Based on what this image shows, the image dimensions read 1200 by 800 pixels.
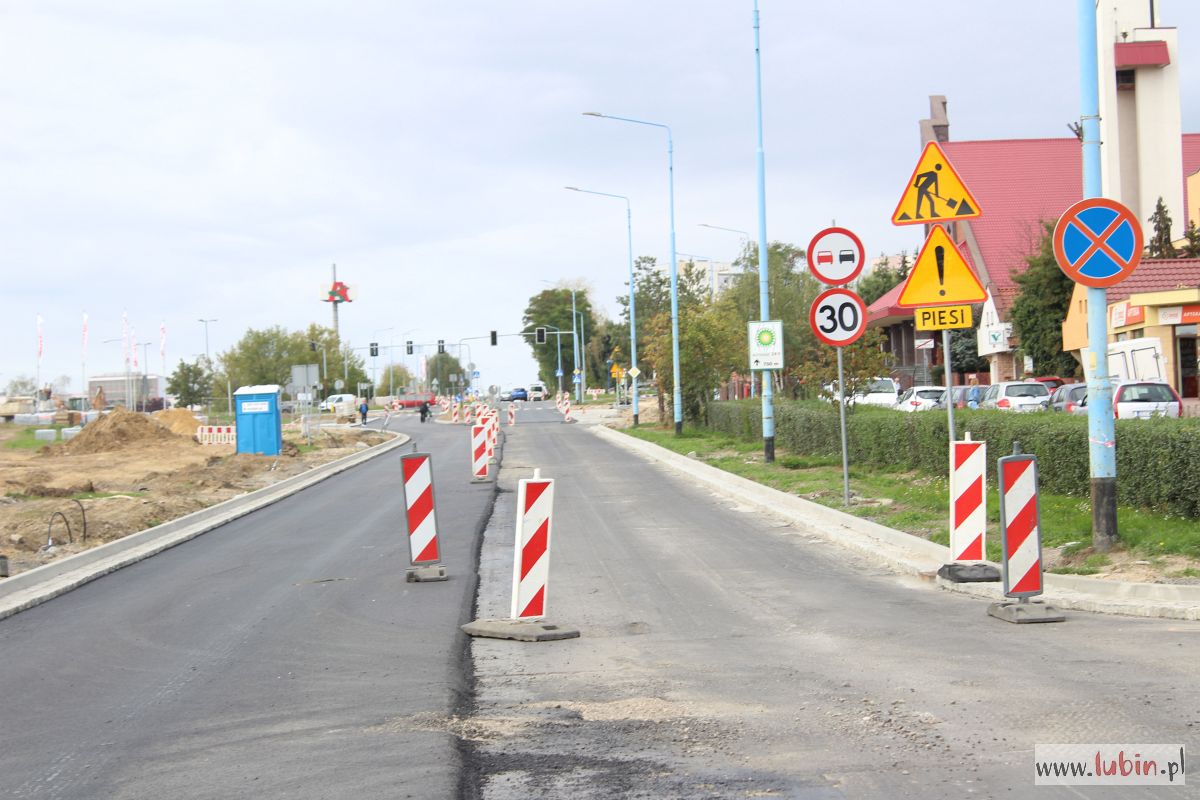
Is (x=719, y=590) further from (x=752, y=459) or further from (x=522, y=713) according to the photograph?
(x=752, y=459)

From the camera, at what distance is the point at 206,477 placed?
2738 cm

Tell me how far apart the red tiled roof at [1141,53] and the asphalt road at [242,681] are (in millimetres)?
41428

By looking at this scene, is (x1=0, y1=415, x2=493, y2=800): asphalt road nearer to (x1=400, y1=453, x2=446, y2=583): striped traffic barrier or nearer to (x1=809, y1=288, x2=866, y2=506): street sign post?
(x1=400, y1=453, x2=446, y2=583): striped traffic barrier

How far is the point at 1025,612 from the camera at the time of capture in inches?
331

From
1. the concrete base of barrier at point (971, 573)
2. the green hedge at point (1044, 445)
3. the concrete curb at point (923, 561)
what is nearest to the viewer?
the concrete curb at point (923, 561)

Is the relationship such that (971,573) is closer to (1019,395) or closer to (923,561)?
(923,561)

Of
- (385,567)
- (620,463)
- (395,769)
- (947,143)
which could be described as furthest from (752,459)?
(947,143)

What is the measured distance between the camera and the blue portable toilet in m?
36.3

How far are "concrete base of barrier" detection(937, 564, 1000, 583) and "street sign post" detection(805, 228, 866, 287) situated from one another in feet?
17.6

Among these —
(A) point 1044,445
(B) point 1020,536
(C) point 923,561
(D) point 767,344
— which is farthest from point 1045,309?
(B) point 1020,536

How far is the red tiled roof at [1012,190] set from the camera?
174 ft

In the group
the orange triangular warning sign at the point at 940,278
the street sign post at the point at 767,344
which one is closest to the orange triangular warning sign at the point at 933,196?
the orange triangular warning sign at the point at 940,278

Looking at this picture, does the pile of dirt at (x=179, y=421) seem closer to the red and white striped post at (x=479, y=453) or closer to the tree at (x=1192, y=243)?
the red and white striped post at (x=479, y=453)

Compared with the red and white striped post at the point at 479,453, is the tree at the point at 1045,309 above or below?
above
